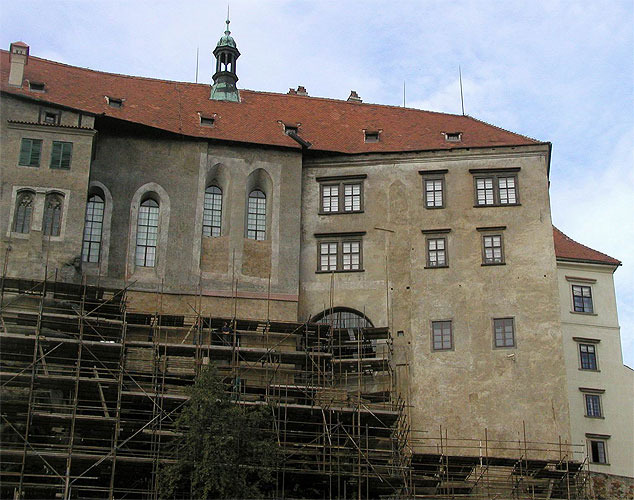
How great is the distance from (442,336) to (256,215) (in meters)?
9.32

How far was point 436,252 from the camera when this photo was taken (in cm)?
4153

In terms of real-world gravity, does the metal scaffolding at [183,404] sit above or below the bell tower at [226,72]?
below

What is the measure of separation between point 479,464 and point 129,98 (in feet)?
72.5

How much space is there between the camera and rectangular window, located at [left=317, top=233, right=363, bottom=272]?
42062 mm

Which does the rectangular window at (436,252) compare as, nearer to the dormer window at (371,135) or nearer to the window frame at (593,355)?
the dormer window at (371,135)

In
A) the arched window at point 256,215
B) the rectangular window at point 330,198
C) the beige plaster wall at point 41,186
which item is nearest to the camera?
the beige plaster wall at point 41,186

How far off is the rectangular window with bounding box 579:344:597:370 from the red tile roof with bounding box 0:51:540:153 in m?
10.2

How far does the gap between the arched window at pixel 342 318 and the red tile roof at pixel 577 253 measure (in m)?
11.7

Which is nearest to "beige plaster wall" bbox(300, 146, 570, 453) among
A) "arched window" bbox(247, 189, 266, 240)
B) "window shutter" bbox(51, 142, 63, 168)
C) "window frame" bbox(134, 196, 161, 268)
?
"arched window" bbox(247, 189, 266, 240)

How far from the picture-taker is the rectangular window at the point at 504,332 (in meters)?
39.4

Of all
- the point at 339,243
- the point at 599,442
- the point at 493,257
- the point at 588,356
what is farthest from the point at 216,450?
the point at 588,356

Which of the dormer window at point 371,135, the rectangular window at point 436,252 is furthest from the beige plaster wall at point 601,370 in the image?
the dormer window at point 371,135

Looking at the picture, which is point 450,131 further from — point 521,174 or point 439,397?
point 439,397

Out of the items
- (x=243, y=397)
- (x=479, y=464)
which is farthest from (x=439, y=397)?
(x=243, y=397)
